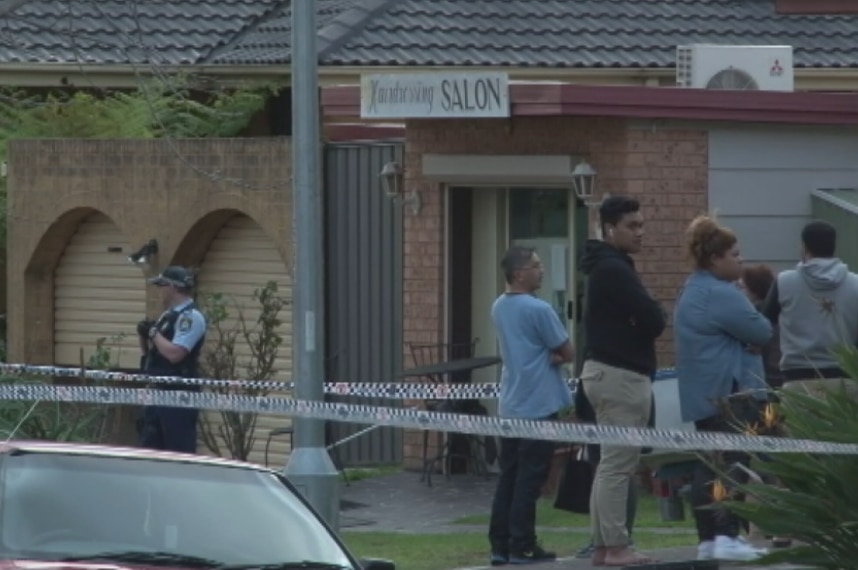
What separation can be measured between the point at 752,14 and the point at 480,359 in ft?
18.6

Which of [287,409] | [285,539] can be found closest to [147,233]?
[287,409]

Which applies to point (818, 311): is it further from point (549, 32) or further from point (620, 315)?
point (549, 32)

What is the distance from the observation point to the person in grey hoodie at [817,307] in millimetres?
10883

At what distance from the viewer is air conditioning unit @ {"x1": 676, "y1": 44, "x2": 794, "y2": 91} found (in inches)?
642

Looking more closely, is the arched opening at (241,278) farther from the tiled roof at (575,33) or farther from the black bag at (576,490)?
the black bag at (576,490)

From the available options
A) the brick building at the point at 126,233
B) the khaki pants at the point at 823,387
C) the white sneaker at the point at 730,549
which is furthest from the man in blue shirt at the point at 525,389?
the brick building at the point at 126,233

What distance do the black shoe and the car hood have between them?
447 cm

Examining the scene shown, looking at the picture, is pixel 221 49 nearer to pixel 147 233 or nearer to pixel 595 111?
pixel 147 233

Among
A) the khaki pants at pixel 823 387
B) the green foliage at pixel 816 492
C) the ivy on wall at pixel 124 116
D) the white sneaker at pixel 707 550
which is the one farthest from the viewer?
the ivy on wall at pixel 124 116

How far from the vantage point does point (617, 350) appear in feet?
34.0

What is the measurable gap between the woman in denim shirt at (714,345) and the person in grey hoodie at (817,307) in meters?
0.42

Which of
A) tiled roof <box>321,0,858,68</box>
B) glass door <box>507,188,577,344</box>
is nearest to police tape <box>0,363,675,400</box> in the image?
glass door <box>507,188,577,344</box>

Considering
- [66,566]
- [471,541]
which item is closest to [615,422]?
[471,541]

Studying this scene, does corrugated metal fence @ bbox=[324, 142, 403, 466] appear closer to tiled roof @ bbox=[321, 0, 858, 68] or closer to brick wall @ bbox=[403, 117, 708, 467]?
brick wall @ bbox=[403, 117, 708, 467]
